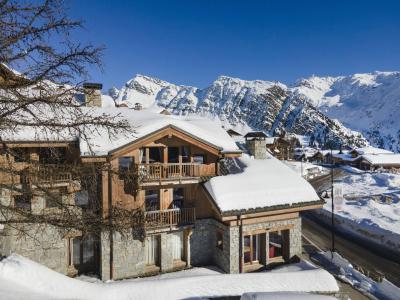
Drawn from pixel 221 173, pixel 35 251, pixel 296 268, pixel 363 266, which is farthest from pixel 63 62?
pixel 363 266

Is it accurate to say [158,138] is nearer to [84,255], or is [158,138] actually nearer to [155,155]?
[155,155]

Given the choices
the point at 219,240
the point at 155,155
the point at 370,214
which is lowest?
the point at 370,214

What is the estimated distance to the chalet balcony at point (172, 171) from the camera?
15.6m

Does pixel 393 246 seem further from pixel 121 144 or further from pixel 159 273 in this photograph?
pixel 121 144

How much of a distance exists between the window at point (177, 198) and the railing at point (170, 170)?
1506mm

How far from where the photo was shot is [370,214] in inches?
1346

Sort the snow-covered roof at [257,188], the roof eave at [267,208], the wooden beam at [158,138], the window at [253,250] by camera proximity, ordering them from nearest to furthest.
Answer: the wooden beam at [158,138], the roof eave at [267,208], the snow-covered roof at [257,188], the window at [253,250]

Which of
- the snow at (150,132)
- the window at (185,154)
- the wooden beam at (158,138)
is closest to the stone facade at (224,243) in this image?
the window at (185,154)

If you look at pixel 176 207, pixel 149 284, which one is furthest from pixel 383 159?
pixel 149 284

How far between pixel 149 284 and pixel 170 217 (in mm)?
4298

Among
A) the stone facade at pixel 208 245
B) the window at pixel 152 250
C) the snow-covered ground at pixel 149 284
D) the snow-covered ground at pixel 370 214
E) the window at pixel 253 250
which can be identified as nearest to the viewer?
the snow-covered ground at pixel 149 284

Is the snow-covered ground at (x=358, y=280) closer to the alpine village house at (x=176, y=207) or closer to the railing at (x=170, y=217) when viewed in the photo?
the alpine village house at (x=176, y=207)

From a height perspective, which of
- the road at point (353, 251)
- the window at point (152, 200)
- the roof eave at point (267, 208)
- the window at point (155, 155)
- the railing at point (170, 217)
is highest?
the window at point (155, 155)

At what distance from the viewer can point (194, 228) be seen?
17.0 m
